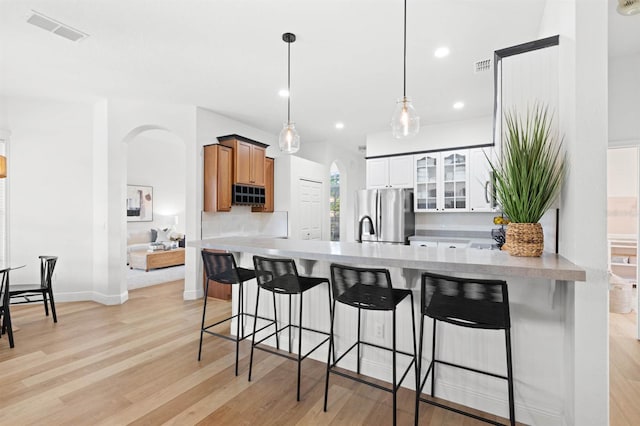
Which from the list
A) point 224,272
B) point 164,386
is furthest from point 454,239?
point 164,386

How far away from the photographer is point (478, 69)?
326 centimetres

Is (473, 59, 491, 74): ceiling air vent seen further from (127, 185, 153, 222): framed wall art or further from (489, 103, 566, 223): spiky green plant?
(127, 185, 153, 222): framed wall art

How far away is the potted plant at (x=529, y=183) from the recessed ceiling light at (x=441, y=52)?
4.81 ft

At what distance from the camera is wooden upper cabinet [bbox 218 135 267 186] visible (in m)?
4.85

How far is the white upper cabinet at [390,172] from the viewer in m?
5.25

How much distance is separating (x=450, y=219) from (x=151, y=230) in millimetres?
7110

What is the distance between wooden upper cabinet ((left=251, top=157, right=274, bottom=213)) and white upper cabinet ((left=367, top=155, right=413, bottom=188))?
181cm

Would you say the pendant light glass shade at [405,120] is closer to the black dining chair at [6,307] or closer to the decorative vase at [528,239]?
the decorative vase at [528,239]

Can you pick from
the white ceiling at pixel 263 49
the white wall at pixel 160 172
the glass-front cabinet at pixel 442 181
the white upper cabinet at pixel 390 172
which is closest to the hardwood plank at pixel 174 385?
A: the glass-front cabinet at pixel 442 181

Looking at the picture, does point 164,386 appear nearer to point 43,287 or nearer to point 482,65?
point 43,287

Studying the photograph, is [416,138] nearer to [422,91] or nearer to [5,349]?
[422,91]

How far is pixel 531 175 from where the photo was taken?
168 cm

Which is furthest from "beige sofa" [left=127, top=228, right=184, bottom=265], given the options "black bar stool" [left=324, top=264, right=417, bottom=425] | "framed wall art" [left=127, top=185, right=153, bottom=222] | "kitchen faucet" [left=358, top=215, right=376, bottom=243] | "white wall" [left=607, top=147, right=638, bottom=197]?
"white wall" [left=607, top=147, right=638, bottom=197]

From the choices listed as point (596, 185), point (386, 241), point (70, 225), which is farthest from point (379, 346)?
point (70, 225)
